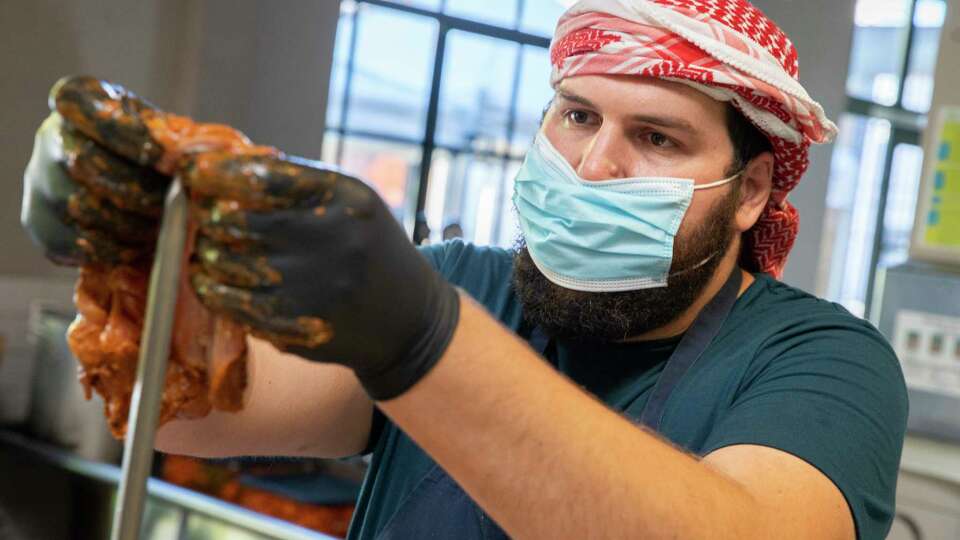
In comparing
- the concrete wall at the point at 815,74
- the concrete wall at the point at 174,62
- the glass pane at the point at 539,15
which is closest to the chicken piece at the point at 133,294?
the concrete wall at the point at 174,62

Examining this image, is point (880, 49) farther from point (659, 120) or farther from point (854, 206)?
point (659, 120)

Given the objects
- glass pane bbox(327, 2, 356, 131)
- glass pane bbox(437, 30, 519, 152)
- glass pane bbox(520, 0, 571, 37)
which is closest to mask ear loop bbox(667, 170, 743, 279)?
glass pane bbox(327, 2, 356, 131)

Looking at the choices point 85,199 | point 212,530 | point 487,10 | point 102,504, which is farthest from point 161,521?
point 487,10

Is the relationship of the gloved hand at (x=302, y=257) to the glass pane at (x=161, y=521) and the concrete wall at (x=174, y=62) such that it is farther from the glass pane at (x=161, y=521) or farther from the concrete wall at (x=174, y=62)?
the concrete wall at (x=174, y=62)

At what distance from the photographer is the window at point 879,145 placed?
7965 mm

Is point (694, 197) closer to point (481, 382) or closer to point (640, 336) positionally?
point (640, 336)

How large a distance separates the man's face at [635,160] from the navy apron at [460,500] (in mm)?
80

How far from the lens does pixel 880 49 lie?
26.9 ft

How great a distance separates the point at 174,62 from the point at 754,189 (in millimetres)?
3503

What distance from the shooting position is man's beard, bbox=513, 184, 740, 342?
1407mm

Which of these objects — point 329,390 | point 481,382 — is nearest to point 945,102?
point 329,390

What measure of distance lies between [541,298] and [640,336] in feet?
0.50

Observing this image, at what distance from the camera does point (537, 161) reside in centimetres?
150

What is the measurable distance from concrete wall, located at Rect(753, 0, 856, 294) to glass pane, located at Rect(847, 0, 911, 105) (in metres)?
0.91
